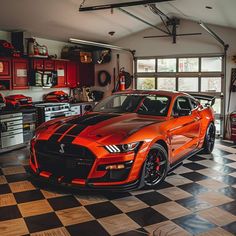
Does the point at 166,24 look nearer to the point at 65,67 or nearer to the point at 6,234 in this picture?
the point at 65,67

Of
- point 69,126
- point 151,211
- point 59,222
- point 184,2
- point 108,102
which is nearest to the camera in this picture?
point 59,222

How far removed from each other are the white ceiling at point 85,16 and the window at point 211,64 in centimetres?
96

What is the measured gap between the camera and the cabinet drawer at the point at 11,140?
5824 millimetres

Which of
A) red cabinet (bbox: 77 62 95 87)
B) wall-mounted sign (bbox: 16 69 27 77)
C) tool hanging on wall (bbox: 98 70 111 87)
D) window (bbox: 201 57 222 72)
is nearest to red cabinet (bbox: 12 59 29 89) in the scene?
wall-mounted sign (bbox: 16 69 27 77)

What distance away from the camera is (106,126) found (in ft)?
12.5

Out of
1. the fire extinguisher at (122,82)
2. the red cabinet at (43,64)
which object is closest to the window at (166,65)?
the fire extinguisher at (122,82)

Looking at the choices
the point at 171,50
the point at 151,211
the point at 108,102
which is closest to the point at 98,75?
the point at 171,50

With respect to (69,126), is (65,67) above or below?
above

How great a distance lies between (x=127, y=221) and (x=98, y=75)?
698 centimetres

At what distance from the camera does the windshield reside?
14.8 feet

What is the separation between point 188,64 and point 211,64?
2.00ft

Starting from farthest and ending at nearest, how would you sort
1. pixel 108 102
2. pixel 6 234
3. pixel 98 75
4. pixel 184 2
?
pixel 98 75 < pixel 184 2 < pixel 108 102 < pixel 6 234

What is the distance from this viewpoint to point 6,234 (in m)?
2.72

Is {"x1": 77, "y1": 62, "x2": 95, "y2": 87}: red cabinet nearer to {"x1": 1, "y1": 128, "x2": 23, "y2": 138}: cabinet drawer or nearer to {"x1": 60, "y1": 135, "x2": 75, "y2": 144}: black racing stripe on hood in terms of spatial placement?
{"x1": 1, "y1": 128, "x2": 23, "y2": 138}: cabinet drawer
